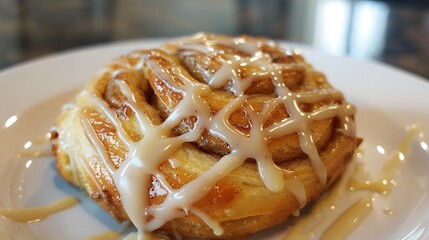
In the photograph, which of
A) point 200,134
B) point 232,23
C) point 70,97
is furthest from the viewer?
point 232,23

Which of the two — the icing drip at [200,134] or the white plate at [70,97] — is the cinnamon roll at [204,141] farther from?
the white plate at [70,97]

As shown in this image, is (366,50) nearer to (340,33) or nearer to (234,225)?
(340,33)

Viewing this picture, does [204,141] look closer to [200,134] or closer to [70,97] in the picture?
[200,134]

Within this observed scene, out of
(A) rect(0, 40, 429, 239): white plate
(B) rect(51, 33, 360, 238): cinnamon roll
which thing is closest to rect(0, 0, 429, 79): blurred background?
(A) rect(0, 40, 429, 239): white plate

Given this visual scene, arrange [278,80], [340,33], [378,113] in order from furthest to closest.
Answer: [340,33], [378,113], [278,80]

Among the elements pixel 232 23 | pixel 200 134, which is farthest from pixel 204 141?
pixel 232 23

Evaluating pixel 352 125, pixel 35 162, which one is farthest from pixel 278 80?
pixel 35 162

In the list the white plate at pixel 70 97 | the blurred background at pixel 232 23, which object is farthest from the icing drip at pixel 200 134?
the blurred background at pixel 232 23
